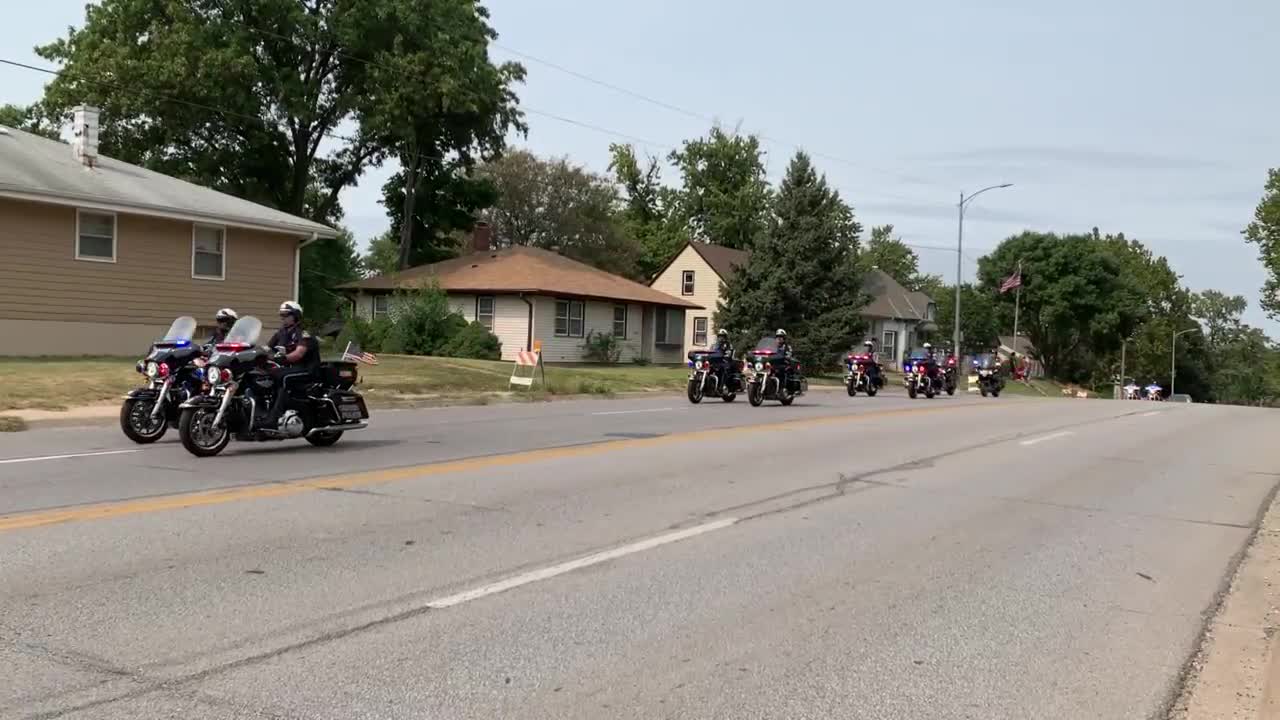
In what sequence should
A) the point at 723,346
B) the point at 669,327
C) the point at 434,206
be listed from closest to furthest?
1. the point at 723,346
2. the point at 669,327
3. the point at 434,206

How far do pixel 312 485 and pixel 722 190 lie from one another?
6921cm

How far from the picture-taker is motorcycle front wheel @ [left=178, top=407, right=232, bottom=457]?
456 inches

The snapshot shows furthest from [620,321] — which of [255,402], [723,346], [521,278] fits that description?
[255,402]

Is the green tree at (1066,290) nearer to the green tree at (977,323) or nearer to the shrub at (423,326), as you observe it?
the green tree at (977,323)

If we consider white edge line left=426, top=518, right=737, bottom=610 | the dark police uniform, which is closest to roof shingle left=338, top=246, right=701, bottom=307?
the dark police uniform

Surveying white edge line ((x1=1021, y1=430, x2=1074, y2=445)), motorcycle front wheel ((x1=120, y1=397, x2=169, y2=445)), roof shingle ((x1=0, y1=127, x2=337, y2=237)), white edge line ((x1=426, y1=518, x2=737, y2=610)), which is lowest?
white edge line ((x1=426, y1=518, x2=737, y2=610))

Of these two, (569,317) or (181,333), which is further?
(569,317)

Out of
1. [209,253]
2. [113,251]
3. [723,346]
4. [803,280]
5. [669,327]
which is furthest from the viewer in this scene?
[669,327]

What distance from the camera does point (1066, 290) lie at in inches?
3145

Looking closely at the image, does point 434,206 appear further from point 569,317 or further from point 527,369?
point 527,369

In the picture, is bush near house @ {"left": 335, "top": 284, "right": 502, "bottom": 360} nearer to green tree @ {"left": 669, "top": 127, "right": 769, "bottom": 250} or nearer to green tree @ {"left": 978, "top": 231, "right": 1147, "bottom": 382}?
green tree @ {"left": 669, "top": 127, "right": 769, "bottom": 250}

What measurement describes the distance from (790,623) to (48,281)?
25.4 metres

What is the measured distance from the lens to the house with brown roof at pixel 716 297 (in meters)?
56.8

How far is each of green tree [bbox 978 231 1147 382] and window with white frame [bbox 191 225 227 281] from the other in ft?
211
